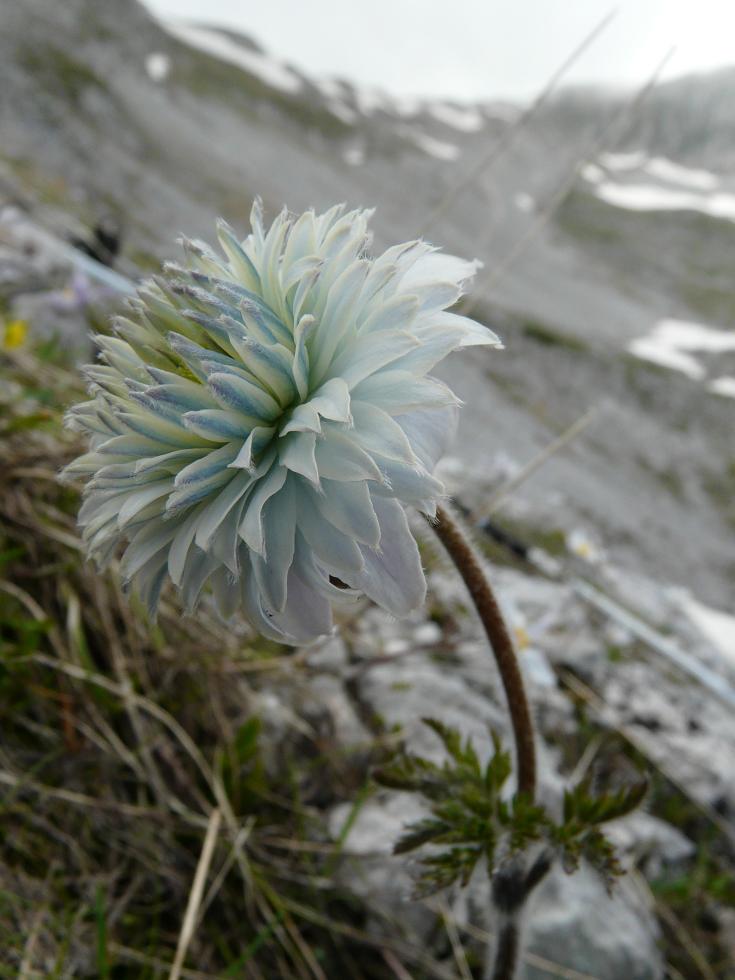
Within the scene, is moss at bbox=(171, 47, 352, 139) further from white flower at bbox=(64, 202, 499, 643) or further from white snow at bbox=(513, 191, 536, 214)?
white flower at bbox=(64, 202, 499, 643)

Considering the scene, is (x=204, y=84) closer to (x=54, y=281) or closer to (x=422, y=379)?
(x=54, y=281)

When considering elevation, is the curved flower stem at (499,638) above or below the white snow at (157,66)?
below

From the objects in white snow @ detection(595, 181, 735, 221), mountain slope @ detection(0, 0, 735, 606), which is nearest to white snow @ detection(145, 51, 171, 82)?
mountain slope @ detection(0, 0, 735, 606)

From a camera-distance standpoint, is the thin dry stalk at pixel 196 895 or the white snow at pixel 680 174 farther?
the white snow at pixel 680 174

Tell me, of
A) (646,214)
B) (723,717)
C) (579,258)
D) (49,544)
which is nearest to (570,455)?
(723,717)

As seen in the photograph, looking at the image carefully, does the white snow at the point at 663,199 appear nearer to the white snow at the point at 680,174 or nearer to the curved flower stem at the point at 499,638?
the white snow at the point at 680,174

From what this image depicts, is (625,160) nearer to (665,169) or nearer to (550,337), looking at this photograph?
(665,169)

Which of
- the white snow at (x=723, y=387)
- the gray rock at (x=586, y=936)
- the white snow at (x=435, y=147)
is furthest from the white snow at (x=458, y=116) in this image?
the gray rock at (x=586, y=936)
